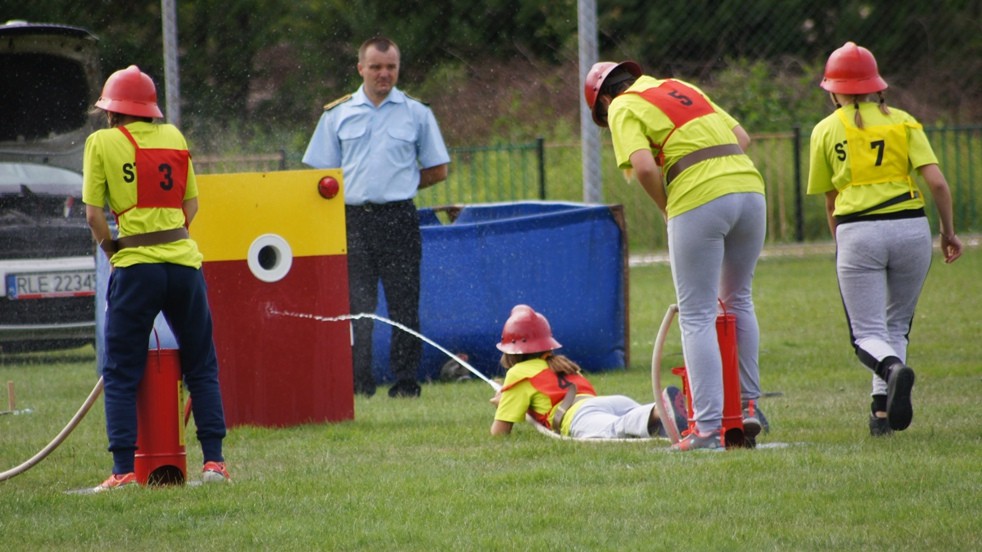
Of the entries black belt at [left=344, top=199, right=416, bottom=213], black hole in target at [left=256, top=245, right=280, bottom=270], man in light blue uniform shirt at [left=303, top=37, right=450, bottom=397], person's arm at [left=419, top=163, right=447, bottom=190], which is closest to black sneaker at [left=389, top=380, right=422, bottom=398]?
man in light blue uniform shirt at [left=303, top=37, right=450, bottom=397]

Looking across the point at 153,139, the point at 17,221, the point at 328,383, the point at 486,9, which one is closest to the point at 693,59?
the point at 486,9

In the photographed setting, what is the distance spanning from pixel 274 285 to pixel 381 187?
1.66 metres

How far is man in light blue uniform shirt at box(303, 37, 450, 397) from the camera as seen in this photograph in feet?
27.9

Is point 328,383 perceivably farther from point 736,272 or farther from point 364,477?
point 736,272

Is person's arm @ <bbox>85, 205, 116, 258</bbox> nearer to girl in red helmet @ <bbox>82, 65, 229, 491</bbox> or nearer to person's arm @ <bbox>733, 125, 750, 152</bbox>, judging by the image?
girl in red helmet @ <bbox>82, 65, 229, 491</bbox>

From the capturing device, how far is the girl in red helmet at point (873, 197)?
6.05 metres

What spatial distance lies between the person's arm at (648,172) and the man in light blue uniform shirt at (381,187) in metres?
3.10

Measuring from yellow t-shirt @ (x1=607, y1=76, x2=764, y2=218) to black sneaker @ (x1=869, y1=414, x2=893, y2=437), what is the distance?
1.11 meters

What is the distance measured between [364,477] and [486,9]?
19.0m

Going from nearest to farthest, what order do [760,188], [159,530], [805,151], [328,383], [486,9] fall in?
[159,530] < [760,188] < [328,383] < [805,151] < [486,9]

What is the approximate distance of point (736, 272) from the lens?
6.01 m

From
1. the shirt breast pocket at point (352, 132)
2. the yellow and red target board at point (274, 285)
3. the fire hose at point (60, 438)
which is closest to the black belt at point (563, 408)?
the yellow and red target board at point (274, 285)

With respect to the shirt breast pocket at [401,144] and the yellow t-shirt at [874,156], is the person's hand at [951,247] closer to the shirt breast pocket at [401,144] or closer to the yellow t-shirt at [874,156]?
the yellow t-shirt at [874,156]

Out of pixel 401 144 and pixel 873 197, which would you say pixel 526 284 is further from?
pixel 873 197
